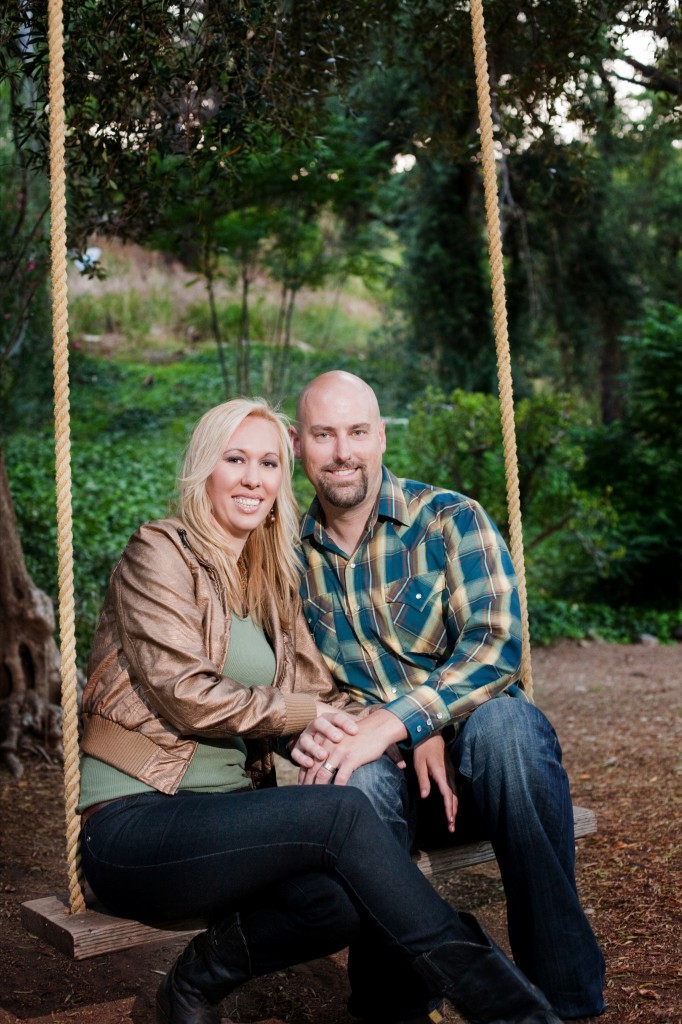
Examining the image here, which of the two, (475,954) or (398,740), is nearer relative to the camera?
(475,954)

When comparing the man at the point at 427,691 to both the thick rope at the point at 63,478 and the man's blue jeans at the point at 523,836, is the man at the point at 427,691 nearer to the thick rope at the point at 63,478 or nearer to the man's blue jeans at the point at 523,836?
the man's blue jeans at the point at 523,836

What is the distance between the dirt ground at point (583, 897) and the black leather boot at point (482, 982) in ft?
1.69

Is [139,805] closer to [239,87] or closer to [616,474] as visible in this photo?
[239,87]

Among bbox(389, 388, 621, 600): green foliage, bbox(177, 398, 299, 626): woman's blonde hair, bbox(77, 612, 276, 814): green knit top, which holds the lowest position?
bbox(77, 612, 276, 814): green knit top

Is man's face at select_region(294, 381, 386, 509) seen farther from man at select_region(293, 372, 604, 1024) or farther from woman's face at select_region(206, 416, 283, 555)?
woman's face at select_region(206, 416, 283, 555)

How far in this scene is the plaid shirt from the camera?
250 cm

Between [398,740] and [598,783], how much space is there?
2.37 m

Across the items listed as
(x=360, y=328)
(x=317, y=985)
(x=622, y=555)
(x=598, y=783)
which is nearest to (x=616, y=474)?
(x=622, y=555)

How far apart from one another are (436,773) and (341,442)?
0.85 meters

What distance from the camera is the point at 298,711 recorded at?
229cm

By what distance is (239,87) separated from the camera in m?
3.49

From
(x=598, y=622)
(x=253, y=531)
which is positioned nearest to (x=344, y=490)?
(x=253, y=531)

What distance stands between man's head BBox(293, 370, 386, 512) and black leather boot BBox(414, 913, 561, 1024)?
1101mm

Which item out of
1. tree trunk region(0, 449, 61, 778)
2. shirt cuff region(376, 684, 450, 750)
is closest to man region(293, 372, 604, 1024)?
shirt cuff region(376, 684, 450, 750)
